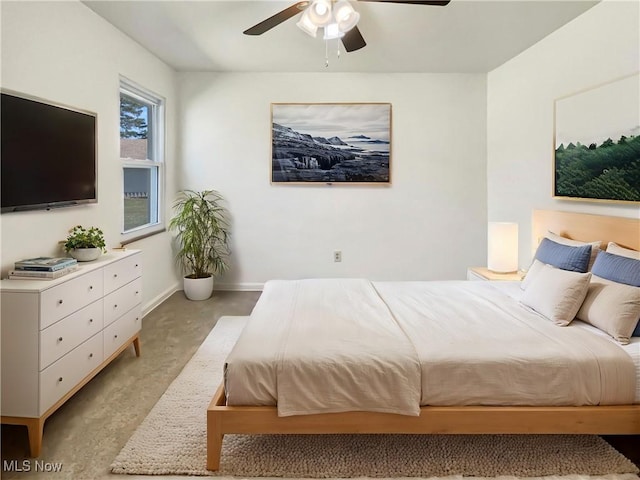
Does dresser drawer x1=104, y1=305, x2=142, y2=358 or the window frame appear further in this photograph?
the window frame

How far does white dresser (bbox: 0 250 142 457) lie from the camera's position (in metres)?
2.05

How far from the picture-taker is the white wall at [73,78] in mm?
2459

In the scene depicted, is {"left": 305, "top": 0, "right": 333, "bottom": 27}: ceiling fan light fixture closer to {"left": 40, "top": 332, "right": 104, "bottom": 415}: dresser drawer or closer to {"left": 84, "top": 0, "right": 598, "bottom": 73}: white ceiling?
{"left": 84, "top": 0, "right": 598, "bottom": 73}: white ceiling

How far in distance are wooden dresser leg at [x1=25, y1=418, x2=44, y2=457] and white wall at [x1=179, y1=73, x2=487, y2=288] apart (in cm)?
327

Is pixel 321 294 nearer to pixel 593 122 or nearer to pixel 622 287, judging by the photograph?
pixel 622 287

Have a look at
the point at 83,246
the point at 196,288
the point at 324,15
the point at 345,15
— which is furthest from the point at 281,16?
the point at 196,288

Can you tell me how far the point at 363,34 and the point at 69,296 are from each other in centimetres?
308

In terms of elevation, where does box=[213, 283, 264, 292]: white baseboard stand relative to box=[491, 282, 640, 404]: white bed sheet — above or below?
below

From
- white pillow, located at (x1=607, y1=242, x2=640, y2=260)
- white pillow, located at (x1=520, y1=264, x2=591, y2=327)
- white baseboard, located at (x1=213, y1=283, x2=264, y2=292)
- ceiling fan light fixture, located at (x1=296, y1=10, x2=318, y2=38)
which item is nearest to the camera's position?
white pillow, located at (x1=520, y1=264, x2=591, y2=327)

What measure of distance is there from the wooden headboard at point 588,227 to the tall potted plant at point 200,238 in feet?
11.0

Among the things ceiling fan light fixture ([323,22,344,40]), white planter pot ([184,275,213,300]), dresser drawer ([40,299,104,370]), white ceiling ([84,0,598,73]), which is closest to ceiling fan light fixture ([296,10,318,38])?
ceiling fan light fixture ([323,22,344,40])

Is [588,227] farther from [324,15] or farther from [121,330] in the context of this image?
[121,330]

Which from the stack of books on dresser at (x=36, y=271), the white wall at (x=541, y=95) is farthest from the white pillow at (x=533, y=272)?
the stack of books on dresser at (x=36, y=271)

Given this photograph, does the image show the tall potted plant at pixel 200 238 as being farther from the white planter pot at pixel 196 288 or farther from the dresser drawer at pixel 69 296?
the dresser drawer at pixel 69 296
